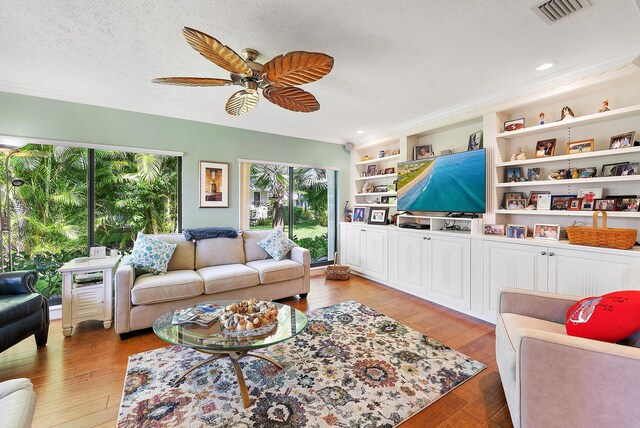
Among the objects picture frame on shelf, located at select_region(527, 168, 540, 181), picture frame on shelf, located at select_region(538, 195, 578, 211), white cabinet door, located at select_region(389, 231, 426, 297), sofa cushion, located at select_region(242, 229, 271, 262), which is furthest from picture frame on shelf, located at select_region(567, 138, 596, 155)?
→ sofa cushion, located at select_region(242, 229, 271, 262)

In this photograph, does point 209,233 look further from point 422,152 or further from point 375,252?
point 422,152

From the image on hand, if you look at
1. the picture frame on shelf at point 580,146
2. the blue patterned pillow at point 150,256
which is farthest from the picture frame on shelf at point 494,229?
the blue patterned pillow at point 150,256

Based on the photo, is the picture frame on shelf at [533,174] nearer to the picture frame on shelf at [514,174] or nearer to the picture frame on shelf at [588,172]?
the picture frame on shelf at [514,174]

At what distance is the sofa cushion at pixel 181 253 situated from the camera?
3256 millimetres

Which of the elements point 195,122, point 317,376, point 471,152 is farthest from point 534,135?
point 195,122

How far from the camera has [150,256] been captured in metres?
2.93

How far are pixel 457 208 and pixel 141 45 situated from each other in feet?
11.6

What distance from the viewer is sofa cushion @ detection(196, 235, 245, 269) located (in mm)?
3439

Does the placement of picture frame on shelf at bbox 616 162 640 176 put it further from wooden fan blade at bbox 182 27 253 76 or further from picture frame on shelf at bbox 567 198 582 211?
wooden fan blade at bbox 182 27 253 76

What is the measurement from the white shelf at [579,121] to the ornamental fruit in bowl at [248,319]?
303 centimetres

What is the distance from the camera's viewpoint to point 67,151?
316 cm

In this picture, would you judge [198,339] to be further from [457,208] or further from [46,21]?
[457,208]

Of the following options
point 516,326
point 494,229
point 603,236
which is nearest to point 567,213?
point 603,236

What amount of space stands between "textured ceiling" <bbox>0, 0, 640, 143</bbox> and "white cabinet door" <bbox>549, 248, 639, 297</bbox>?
1636 mm
